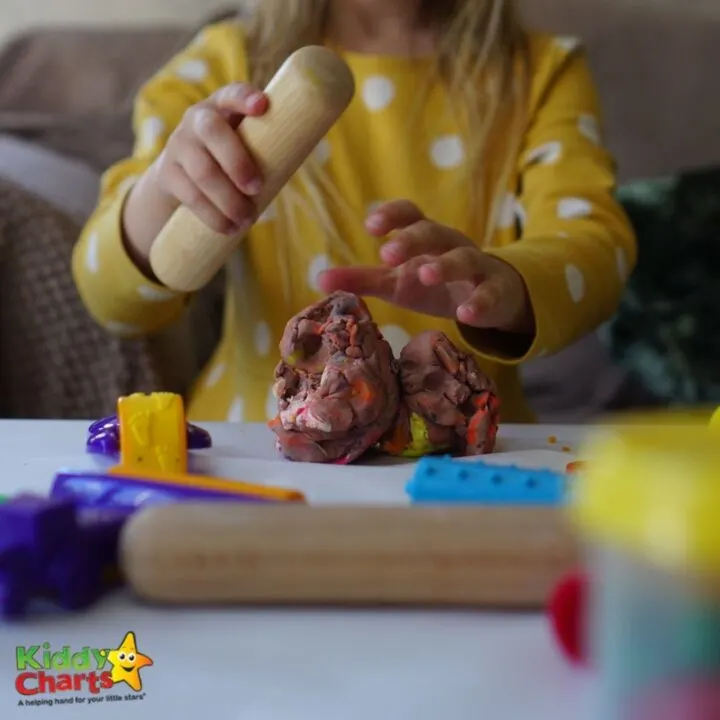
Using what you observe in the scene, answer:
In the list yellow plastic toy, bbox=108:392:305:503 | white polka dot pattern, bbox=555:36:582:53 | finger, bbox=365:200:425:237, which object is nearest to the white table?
yellow plastic toy, bbox=108:392:305:503

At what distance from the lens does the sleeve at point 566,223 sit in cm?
55

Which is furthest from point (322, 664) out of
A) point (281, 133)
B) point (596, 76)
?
point (596, 76)

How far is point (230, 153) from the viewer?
1.40 ft

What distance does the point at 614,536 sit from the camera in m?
0.14

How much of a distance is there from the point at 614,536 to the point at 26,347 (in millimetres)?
697

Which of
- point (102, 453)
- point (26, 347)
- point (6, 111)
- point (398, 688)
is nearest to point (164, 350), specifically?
point (26, 347)

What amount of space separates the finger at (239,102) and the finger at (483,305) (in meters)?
0.13

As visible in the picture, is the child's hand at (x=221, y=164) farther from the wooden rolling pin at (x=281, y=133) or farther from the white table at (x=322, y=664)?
the white table at (x=322, y=664)

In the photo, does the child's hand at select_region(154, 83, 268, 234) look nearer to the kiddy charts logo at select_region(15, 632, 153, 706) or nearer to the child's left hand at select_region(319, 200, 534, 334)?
the child's left hand at select_region(319, 200, 534, 334)

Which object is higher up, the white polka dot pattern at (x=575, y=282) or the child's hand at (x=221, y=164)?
the child's hand at (x=221, y=164)

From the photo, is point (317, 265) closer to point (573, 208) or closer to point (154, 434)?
point (573, 208)

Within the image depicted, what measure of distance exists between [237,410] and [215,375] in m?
0.08

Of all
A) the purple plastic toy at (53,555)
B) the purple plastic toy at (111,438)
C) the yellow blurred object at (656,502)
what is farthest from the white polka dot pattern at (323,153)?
the yellow blurred object at (656,502)

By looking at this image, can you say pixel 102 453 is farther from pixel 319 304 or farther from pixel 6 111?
pixel 6 111
